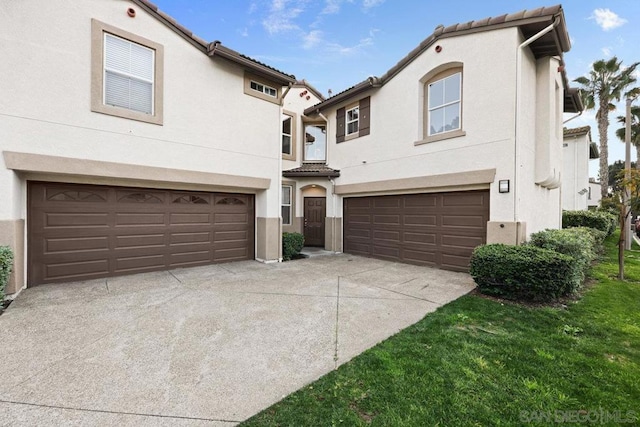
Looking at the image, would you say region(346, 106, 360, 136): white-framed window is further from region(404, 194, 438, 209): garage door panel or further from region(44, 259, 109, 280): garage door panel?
region(44, 259, 109, 280): garage door panel

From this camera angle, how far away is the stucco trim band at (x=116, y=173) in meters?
5.71

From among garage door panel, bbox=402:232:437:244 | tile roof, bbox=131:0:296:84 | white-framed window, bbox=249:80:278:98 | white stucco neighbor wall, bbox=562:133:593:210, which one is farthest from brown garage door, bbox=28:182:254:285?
white stucco neighbor wall, bbox=562:133:593:210

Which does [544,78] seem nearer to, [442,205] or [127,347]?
[442,205]

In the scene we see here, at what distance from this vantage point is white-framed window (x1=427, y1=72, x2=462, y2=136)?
329 inches

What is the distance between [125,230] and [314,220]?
25.0 feet

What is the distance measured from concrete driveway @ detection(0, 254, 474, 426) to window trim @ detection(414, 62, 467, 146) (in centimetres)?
436

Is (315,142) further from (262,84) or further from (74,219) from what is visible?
(74,219)

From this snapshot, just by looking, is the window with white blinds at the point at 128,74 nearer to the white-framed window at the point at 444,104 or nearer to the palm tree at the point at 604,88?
the white-framed window at the point at 444,104

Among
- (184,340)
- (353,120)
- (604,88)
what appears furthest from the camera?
(604,88)

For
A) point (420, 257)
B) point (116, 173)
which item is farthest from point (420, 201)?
point (116, 173)

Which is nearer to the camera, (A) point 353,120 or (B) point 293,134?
(A) point 353,120

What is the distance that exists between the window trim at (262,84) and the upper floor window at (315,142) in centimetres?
404

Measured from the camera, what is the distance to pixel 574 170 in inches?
820

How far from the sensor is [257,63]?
28.5 ft
